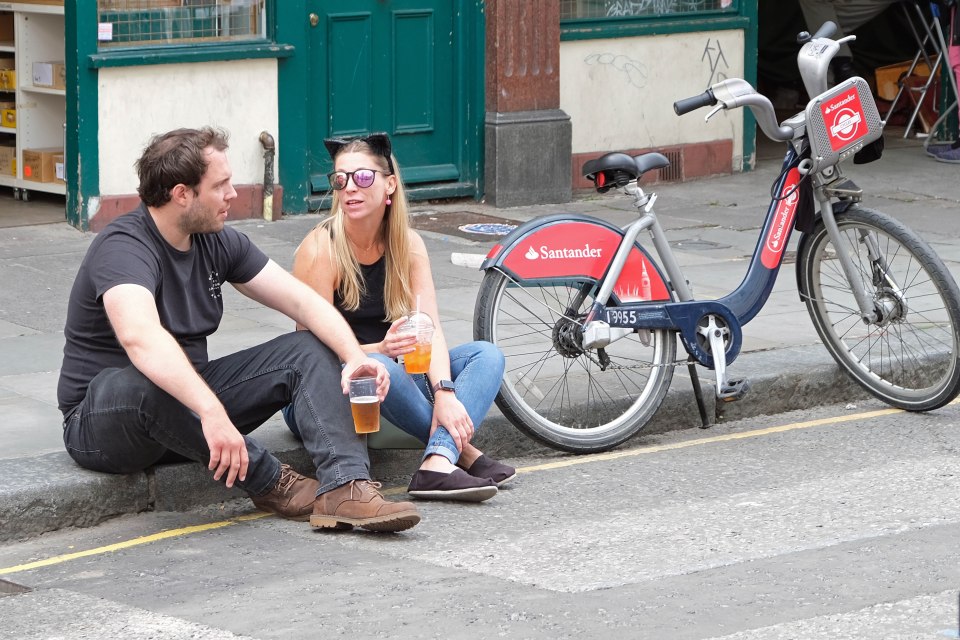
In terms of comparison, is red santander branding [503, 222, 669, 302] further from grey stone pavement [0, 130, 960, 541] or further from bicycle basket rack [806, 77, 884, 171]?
bicycle basket rack [806, 77, 884, 171]

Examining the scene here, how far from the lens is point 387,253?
18.1ft

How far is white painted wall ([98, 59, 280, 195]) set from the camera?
9477 mm

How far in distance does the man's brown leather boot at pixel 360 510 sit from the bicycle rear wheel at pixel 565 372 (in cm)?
97

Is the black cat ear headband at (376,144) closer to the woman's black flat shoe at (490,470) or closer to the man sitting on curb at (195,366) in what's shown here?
the man sitting on curb at (195,366)

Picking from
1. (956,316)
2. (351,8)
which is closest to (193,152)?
(956,316)

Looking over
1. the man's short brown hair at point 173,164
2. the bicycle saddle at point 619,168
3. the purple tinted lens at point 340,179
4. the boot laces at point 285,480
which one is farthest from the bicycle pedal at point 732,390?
the man's short brown hair at point 173,164

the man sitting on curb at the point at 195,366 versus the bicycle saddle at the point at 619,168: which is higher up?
the bicycle saddle at the point at 619,168

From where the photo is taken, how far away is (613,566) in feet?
15.0

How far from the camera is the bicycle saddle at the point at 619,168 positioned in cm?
590

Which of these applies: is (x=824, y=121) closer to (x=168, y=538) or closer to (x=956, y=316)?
(x=956, y=316)

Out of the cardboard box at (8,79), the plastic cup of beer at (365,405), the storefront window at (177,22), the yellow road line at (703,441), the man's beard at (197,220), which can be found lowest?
the yellow road line at (703,441)

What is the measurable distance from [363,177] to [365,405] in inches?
32.6

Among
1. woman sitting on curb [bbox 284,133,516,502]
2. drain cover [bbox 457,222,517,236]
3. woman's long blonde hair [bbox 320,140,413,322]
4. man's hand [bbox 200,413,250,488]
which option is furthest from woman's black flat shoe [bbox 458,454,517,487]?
drain cover [bbox 457,222,517,236]

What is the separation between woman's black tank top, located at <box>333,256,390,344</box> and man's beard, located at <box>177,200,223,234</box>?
0.59m
